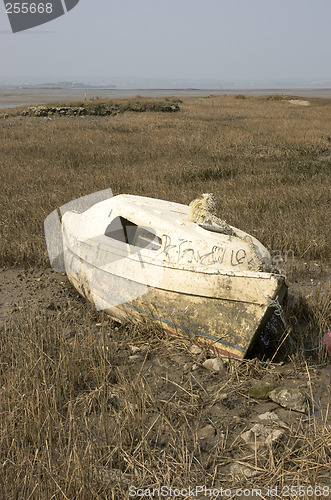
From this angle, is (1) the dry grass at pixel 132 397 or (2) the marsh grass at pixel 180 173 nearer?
(1) the dry grass at pixel 132 397

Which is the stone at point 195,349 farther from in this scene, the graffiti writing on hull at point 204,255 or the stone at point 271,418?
the stone at point 271,418

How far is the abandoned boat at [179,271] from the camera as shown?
4.19 m

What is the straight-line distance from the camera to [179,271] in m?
4.44

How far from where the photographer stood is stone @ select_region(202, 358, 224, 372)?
432 cm

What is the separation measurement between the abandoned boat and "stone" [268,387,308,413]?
518mm

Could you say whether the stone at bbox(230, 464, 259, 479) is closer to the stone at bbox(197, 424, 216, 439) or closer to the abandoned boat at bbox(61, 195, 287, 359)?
the stone at bbox(197, 424, 216, 439)

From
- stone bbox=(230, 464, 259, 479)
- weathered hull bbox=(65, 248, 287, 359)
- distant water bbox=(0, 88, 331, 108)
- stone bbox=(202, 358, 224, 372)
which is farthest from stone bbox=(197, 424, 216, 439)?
distant water bbox=(0, 88, 331, 108)

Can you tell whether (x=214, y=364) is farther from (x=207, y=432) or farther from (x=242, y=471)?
(x=242, y=471)

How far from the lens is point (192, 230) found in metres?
4.75

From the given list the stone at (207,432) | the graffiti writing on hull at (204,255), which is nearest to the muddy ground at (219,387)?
the stone at (207,432)

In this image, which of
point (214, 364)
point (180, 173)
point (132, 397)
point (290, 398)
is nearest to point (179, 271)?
point (214, 364)

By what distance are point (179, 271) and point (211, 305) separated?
1.43 ft

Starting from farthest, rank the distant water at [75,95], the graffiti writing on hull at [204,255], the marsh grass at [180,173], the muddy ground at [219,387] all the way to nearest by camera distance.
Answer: the distant water at [75,95], the marsh grass at [180,173], the graffiti writing on hull at [204,255], the muddy ground at [219,387]

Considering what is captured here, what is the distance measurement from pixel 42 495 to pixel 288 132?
1837 centimetres
